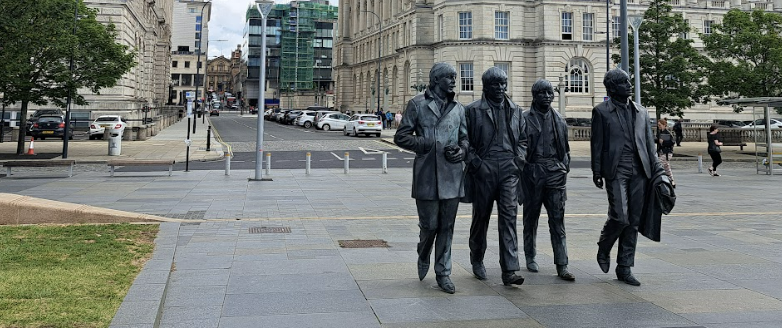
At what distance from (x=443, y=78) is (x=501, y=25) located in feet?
180

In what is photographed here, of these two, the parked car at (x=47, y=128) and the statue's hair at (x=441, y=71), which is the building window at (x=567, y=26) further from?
the statue's hair at (x=441, y=71)

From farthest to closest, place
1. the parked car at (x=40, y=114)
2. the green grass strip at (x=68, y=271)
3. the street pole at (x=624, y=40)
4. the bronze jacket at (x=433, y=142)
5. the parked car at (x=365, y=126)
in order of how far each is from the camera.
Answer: the parked car at (x=365, y=126) → the parked car at (x=40, y=114) → the street pole at (x=624, y=40) → the bronze jacket at (x=433, y=142) → the green grass strip at (x=68, y=271)

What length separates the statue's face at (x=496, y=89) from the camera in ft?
19.9

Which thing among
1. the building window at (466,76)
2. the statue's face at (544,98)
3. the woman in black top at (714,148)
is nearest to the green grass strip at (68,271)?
the statue's face at (544,98)

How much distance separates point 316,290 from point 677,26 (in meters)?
35.2

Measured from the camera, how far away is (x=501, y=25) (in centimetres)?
5862

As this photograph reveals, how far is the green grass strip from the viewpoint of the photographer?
4605 millimetres

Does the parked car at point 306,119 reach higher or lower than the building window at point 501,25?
lower

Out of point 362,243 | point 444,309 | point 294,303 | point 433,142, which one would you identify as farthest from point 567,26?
point 294,303

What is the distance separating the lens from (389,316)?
512cm

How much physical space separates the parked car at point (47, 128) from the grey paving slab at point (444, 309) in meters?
34.6

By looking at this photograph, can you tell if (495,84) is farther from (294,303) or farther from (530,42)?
(530,42)

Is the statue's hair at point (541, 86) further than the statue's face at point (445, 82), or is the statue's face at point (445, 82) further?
the statue's hair at point (541, 86)

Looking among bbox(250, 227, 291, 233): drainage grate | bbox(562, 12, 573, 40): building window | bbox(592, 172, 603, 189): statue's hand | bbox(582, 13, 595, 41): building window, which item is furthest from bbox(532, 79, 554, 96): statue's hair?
bbox(582, 13, 595, 41): building window
